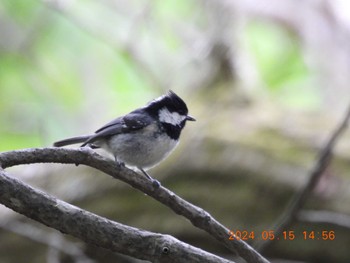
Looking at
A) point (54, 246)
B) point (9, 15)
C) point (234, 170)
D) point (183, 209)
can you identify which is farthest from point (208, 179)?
point (9, 15)

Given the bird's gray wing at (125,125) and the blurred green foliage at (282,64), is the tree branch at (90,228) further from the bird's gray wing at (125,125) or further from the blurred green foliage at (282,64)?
the blurred green foliage at (282,64)

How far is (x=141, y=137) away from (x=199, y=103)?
9.09ft

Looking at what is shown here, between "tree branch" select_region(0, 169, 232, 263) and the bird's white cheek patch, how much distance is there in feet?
4.18

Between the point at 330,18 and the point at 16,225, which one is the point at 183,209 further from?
the point at 330,18

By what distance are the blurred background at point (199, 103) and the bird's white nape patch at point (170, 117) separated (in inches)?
36.5

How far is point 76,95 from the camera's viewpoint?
8.62m

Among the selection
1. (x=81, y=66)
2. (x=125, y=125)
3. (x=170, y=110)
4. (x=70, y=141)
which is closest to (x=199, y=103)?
(x=170, y=110)

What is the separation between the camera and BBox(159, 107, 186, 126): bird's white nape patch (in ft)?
11.6

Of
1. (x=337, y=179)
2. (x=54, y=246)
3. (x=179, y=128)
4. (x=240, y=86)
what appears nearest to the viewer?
(x=179, y=128)

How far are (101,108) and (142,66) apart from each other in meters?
1.51

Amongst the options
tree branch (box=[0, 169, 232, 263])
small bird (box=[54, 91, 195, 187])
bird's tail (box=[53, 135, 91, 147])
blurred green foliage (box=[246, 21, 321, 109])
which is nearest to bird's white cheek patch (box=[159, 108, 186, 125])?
small bird (box=[54, 91, 195, 187])

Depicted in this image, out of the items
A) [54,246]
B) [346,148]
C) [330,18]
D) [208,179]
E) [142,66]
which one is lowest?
[54,246]

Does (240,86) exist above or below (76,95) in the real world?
below

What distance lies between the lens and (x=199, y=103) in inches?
242
